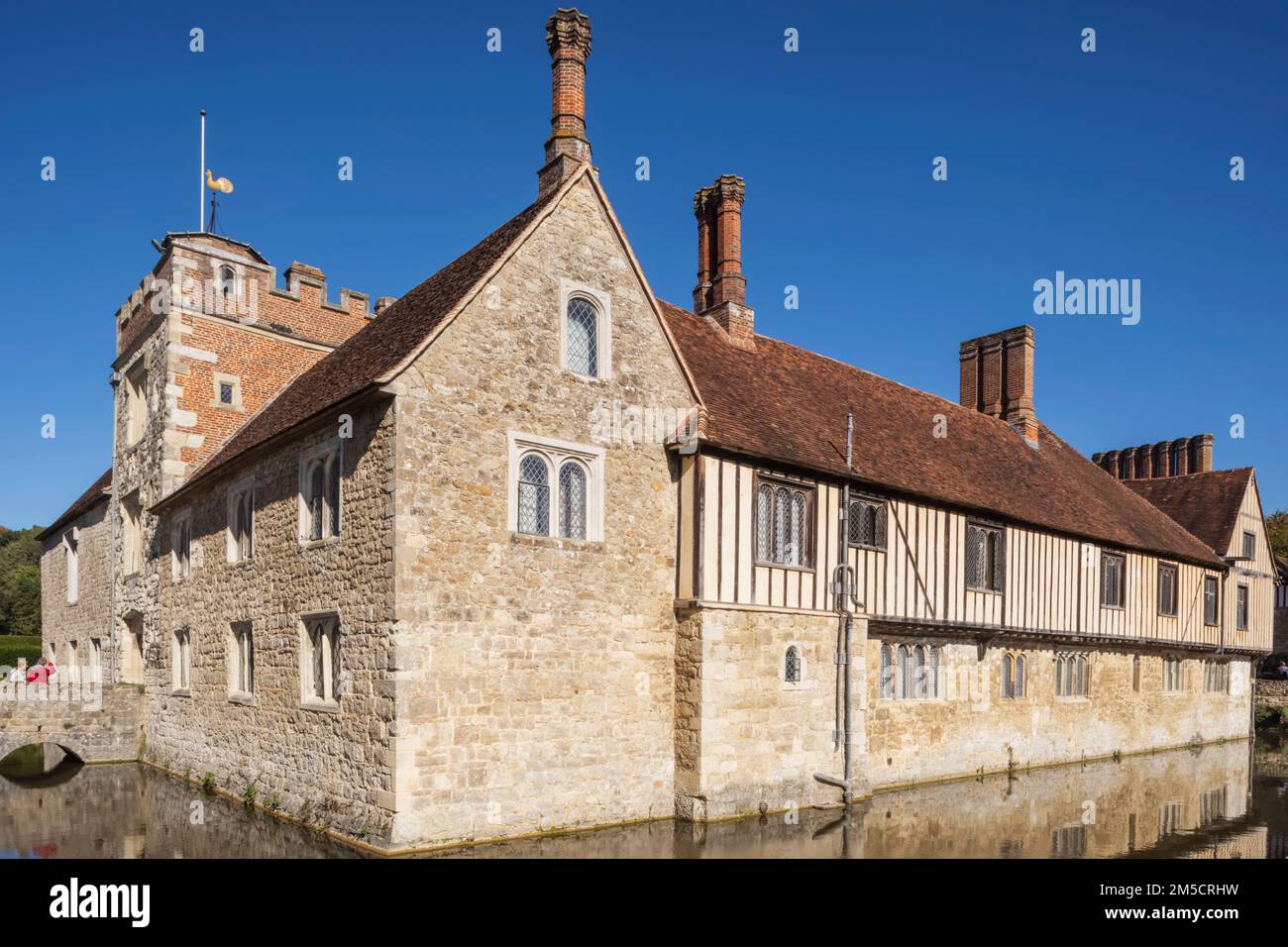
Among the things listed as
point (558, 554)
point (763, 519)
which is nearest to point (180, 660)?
point (558, 554)

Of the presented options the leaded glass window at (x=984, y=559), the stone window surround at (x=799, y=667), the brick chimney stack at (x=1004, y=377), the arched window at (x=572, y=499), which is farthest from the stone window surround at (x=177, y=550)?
the brick chimney stack at (x=1004, y=377)

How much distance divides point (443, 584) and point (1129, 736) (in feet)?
61.3

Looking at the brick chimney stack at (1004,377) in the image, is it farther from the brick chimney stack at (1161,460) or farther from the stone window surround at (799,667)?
the stone window surround at (799,667)

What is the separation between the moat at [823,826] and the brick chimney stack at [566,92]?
29.7 feet

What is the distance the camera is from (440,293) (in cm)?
1410

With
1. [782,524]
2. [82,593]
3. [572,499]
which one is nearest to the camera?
[572,499]

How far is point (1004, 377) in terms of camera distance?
2619 cm

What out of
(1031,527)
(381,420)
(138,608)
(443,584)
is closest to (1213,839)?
(1031,527)

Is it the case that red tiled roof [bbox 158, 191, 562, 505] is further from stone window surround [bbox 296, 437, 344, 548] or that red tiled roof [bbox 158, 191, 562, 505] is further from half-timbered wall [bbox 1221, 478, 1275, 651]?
half-timbered wall [bbox 1221, 478, 1275, 651]

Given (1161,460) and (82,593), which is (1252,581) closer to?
(1161,460)

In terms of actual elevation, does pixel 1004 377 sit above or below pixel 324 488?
above

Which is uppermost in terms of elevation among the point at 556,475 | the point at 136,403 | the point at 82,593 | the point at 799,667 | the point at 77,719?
the point at 136,403

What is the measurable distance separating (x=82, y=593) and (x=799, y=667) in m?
18.7

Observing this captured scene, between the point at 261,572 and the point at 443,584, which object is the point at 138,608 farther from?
the point at 443,584
